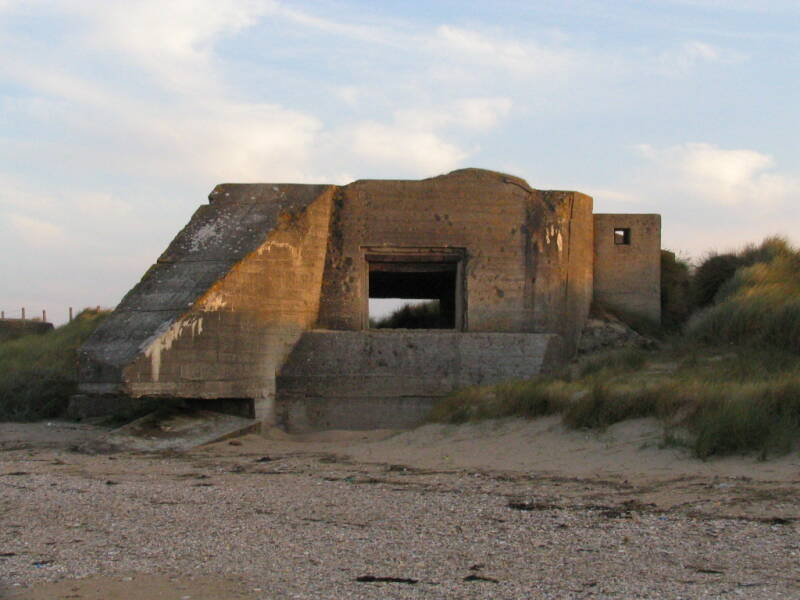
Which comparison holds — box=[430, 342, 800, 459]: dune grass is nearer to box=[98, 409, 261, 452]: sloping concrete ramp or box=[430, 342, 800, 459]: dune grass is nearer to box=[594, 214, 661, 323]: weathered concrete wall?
box=[594, 214, 661, 323]: weathered concrete wall

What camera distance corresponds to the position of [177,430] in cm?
918

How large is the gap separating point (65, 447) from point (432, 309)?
7061 millimetres

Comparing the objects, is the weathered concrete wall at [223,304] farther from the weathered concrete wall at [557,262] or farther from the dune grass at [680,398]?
the weathered concrete wall at [557,262]

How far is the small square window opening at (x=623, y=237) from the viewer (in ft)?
39.0

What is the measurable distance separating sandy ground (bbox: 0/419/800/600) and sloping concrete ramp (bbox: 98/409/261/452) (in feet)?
0.89

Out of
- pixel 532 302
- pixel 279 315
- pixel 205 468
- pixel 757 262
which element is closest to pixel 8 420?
pixel 279 315

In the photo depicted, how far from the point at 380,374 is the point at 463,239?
1585 millimetres

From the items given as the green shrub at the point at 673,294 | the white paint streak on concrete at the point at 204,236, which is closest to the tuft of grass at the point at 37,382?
the white paint streak on concrete at the point at 204,236

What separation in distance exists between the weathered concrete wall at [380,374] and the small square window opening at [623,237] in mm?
2297

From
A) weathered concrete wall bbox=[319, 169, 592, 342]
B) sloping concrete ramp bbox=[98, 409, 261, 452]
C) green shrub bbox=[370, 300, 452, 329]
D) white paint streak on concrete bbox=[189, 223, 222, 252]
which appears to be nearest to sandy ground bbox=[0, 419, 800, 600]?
sloping concrete ramp bbox=[98, 409, 261, 452]

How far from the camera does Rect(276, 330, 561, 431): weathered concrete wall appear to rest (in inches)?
396

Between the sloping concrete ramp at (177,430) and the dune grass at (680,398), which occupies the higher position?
the dune grass at (680,398)

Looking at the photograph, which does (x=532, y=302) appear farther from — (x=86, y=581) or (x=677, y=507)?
(x=86, y=581)

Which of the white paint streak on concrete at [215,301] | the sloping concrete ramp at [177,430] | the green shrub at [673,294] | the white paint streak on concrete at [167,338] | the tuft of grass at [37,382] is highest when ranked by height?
the green shrub at [673,294]
